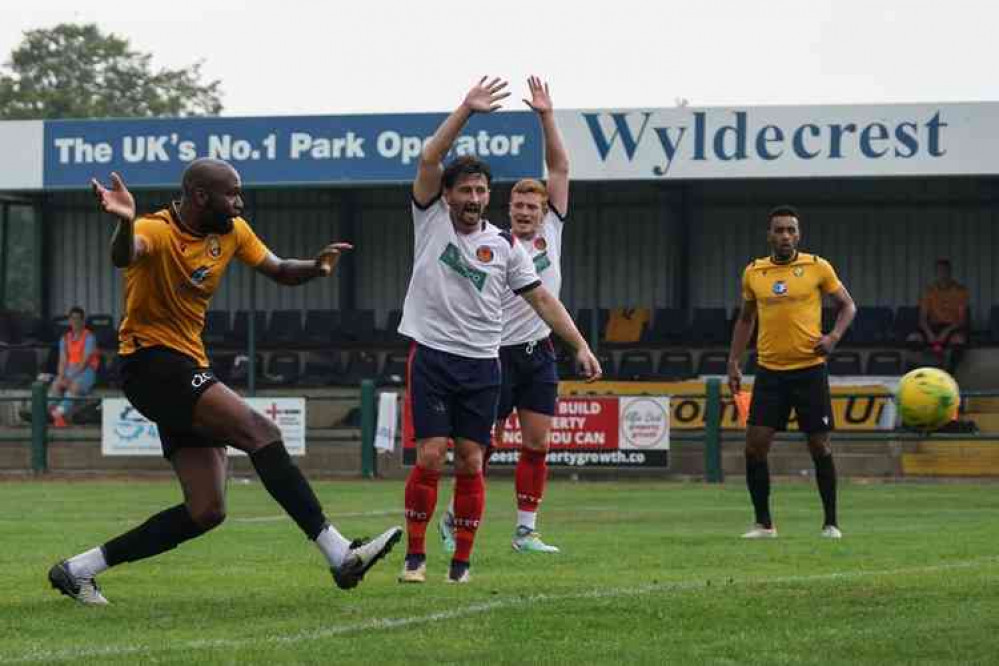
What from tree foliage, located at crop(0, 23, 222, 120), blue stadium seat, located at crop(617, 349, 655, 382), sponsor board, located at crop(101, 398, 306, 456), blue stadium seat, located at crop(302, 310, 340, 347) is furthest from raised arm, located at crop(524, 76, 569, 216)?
tree foliage, located at crop(0, 23, 222, 120)

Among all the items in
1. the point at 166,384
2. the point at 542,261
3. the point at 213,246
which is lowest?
the point at 166,384

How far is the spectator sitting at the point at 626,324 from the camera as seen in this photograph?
31.4 metres

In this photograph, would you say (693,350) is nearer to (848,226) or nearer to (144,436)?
(848,226)

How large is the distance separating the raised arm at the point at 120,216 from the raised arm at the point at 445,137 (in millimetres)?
1555

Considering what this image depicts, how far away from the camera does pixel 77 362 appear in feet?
94.7

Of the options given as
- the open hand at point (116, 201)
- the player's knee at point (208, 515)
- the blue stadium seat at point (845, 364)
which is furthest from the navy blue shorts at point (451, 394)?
the blue stadium seat at point (845, 364)

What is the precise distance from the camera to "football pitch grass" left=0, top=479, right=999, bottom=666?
A: 734cm

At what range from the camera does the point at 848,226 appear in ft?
108

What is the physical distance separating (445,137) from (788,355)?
5083 mm

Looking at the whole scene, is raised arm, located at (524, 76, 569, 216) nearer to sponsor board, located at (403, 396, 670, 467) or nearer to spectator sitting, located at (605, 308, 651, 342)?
sponsor board, located at (403, 396, 670, 467)

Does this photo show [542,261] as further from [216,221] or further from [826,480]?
[216,221]

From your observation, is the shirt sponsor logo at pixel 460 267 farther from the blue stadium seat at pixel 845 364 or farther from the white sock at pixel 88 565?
the blue stadium seat at pixel 845 364

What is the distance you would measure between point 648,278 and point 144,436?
10.2m

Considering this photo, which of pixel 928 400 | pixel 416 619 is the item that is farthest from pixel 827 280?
pixel 416 619
